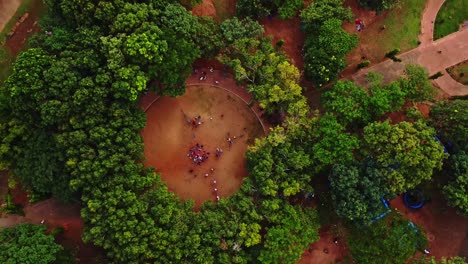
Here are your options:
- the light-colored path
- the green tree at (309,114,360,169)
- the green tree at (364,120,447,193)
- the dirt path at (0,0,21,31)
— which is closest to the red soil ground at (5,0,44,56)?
the dirt path at (0,0,21,31)

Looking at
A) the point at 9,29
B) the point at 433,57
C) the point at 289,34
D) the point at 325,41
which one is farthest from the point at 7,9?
the point at 433,57

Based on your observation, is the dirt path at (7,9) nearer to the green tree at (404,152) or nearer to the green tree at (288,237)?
the green tree at (288,237)

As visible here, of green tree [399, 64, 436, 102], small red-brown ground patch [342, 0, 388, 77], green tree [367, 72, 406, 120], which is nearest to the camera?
green tree [367, 72, 406, 120]

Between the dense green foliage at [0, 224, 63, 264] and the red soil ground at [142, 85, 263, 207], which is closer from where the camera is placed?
the dense green foliage at [0, 224, 63, 264]

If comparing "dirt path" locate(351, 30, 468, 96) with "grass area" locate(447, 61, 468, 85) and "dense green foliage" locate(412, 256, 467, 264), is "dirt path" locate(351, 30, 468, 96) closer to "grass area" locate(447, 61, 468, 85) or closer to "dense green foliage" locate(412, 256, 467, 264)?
"grass area" locate(447, 61, 468, 85)

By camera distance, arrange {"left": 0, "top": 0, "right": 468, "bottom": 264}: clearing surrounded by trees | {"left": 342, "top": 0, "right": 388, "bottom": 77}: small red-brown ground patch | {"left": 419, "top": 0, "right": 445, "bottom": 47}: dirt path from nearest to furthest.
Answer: {"left": 0, "top": 0, "right": 468, "bottom": 264}: clearing surrounded by trees < {"left": 342, "top": 0, "right": 388, "bottom": 77}: small red-brown ground patch < {"left": 419, "top": 0, "right": 445, "bottom": 47}: dirt path

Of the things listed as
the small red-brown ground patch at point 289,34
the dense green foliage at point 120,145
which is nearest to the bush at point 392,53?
the small red-brown ground patch at point 289,34

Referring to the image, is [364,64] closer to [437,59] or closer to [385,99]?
[385,99]

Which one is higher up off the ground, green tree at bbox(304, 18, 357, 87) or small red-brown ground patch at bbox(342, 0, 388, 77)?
small red-brown ground patch at bbox(342, 0, 388, 77)
